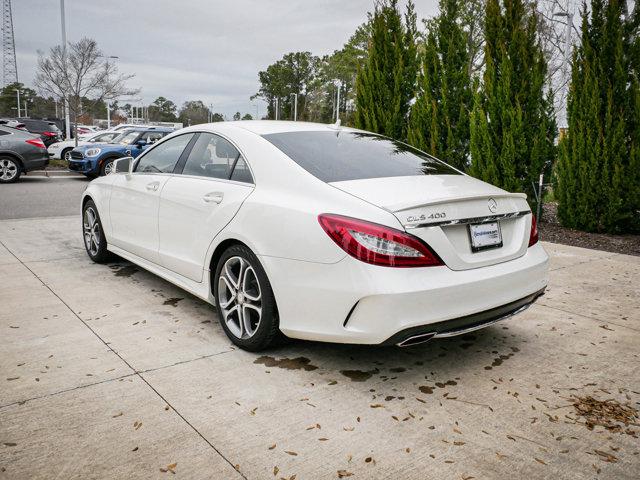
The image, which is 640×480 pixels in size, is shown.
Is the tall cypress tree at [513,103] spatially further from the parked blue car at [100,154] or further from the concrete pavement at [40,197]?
the parked blue car at [100,154]

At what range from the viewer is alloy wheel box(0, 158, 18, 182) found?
14.4 m

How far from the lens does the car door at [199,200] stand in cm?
379

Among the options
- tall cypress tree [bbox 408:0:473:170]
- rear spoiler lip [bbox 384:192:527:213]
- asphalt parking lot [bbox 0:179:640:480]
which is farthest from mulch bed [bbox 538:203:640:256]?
rear spoiler lip [bbox 384:192:527:213]

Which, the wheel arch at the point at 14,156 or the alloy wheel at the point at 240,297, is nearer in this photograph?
the alloy wheel at the point at 240,297

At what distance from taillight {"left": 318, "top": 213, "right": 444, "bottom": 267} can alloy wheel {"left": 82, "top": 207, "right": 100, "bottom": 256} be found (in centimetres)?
399

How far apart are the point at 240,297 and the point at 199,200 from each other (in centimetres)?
86

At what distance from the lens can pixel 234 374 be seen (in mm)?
3332

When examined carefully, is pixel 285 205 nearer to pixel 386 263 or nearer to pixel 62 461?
pixel 386 263

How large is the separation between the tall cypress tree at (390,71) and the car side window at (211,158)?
7.78 metres

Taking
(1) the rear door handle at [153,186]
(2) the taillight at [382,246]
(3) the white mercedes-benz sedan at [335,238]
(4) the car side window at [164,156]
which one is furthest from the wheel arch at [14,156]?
(2) the taillight at [382,246]

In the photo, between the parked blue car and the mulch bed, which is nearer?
the mulch bed

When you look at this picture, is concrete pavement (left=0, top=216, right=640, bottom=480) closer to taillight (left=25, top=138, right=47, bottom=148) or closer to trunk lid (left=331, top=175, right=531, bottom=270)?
trunk lid (left=331, top=175, right=531, bottom=270)

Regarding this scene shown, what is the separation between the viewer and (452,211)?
3090 mm

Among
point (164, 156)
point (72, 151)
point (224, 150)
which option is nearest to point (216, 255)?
point (224, 150)
